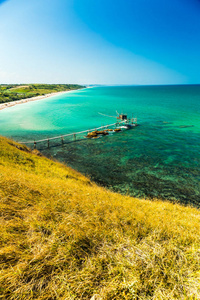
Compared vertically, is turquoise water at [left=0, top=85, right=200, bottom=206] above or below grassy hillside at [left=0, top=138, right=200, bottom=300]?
below

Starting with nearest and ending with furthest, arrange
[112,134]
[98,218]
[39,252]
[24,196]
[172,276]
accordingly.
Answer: [172,276] < [39,252] < [98,218] < [24,196] < [112,134]

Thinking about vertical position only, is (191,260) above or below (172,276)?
below

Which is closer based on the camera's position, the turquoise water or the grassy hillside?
the grassy hillside

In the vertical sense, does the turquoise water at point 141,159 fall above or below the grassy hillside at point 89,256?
below

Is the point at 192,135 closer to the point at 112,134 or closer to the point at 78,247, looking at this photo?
the point at 112,134

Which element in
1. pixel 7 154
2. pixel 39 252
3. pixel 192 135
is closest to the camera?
pixel 39 252

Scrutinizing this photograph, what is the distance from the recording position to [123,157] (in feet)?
80.8

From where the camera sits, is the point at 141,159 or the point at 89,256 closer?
the point at 89,256

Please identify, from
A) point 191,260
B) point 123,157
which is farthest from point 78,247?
point 123,157

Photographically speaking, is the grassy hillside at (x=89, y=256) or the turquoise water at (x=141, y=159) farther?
the turquoise water at (x=141, y=159)

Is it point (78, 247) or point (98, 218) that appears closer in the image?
point (78, 247)

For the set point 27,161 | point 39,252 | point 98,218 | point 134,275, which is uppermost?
point 39,252

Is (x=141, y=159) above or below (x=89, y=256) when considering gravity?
below

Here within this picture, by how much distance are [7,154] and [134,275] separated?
14.5 metres
